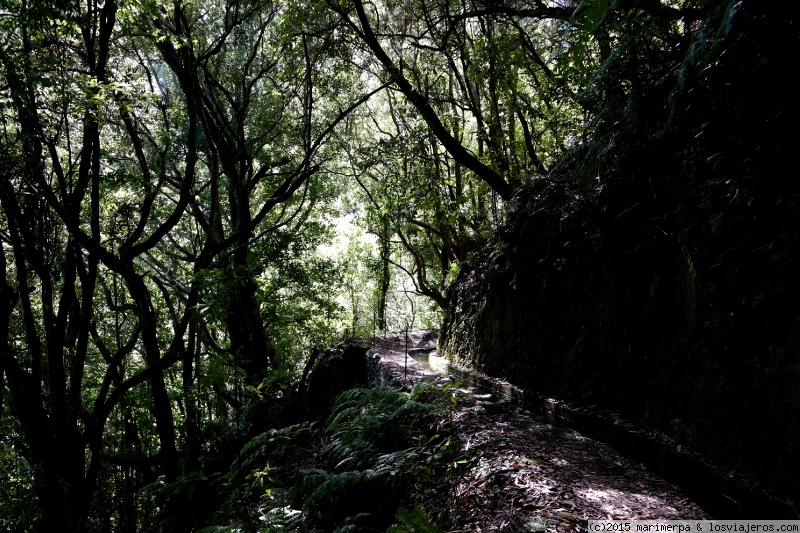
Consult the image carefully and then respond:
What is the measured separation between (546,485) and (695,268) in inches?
92.6

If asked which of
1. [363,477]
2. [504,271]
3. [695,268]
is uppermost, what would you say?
[504,271]

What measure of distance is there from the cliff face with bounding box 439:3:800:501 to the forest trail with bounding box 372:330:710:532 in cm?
66

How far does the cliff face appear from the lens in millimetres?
3215

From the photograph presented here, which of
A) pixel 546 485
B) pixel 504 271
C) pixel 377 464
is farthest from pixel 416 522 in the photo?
pixel 504 271

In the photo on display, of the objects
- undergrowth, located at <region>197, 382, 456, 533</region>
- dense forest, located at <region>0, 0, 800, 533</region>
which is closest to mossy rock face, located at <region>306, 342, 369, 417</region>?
dense forest, located at <region>0, 0, 800, 533</region>

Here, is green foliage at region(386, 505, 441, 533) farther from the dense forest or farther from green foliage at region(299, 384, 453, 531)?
green foliage at region(299, 384, 453, 531)

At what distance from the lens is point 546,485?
130 inches

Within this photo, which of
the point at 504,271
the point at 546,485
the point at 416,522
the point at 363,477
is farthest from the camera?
the point at 504,271

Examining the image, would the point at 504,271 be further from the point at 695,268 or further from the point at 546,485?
the point at 546,485

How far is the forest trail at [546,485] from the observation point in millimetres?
2914

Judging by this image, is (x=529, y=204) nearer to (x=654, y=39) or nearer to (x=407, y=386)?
(x=654, y=39)

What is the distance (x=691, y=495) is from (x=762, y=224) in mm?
2058

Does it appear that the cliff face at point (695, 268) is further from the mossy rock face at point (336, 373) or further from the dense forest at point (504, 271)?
the mossy rock face at point (336, 373)

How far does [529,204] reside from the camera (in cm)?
786
